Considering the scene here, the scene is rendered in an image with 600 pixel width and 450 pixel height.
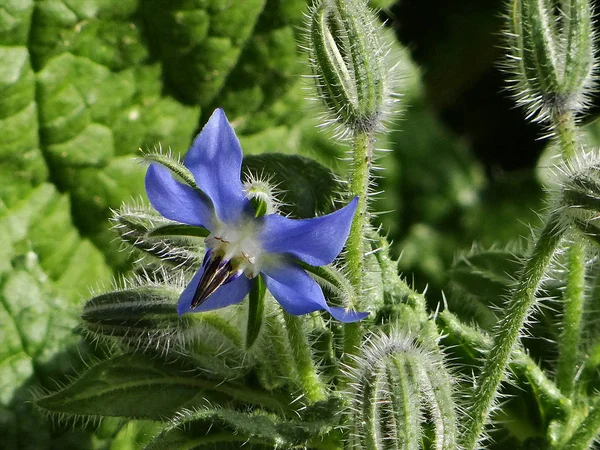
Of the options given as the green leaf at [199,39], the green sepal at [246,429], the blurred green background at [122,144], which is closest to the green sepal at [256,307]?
the green sepal at [246,429]

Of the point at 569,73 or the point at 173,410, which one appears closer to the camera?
the point at 173,410

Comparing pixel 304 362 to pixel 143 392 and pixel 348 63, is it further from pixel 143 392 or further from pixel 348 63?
pixel 348 63

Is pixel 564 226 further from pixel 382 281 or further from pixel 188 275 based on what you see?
pixel 188 275

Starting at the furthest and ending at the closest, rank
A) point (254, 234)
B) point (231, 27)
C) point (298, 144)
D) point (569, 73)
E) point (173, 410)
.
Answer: point (298, 144) → point (231, 27) → point (569, 73) → point (173, 410) → point (254, 234)

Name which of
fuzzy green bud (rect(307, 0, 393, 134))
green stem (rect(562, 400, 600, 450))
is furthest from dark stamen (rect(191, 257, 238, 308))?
green stem (rect(562, 400, 600, 450))

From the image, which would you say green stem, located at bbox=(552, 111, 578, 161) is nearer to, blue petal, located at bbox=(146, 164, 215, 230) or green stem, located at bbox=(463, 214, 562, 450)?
green stem, located at bbox=(463, 214, 562, 450)

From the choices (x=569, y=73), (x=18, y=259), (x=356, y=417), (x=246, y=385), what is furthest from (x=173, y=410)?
(x=569, y=73)

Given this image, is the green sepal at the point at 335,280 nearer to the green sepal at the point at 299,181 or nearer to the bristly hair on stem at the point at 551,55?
the green sepal at the point at 299,181
